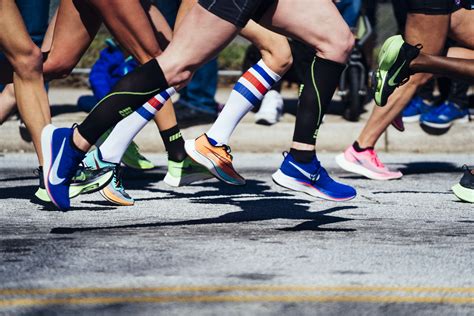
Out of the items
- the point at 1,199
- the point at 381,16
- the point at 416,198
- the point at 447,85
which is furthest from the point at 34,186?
the point at 381,16

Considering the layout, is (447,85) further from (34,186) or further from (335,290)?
(335,290)

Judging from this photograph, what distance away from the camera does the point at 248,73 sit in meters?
6.57

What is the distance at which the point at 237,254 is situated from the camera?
4789mm

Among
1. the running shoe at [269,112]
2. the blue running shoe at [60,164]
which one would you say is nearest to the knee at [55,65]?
the blue running shoe at [60,164]

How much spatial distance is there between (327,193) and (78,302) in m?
2.17

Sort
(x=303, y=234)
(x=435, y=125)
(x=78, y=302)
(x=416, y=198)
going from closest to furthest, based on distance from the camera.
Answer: (x=78, y=302) → (x=303, y=234) → (x=416, y=198) → (x=435, y=125)

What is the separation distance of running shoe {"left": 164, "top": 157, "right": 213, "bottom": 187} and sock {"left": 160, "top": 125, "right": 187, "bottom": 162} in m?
0.03

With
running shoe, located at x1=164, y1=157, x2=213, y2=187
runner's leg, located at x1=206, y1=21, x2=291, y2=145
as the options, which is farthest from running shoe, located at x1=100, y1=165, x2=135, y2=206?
running shoe, located at x1=164, y1=157, x2=213, y2=187

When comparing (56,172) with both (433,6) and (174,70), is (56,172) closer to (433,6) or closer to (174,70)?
(174,70)

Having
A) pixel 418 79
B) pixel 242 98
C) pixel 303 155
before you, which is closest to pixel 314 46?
pixel 303 155

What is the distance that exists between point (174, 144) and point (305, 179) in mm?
1742

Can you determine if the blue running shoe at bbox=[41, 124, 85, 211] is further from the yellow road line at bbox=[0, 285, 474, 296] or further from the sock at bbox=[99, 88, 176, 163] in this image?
the yellow road line at bbox=[0, 285, 474, 296]

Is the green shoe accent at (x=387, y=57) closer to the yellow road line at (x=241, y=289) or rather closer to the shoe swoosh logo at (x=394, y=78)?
the shoe swoosh logo at (x=394, y=78)

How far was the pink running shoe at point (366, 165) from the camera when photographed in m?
8.36
